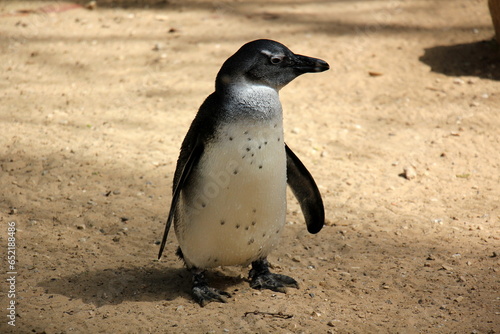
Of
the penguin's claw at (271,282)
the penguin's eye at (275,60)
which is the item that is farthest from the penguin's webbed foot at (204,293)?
the penguin's eye at (275,60)

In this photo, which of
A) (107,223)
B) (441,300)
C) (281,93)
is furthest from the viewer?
(281,93)

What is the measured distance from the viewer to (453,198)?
12.4 feet

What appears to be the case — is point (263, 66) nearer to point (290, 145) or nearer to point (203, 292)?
point (203, 292)

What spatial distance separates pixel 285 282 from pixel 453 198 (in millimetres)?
1427

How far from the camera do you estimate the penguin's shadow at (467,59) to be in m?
5.30

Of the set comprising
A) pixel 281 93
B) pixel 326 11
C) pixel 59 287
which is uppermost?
pixel 326 11

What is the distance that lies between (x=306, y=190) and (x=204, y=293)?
717 millimetres

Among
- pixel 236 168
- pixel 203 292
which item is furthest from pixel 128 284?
pixel 236 168

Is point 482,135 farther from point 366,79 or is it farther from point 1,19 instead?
point 1,19

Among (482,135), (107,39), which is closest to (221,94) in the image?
(482,135)

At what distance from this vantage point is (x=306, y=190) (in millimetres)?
3072

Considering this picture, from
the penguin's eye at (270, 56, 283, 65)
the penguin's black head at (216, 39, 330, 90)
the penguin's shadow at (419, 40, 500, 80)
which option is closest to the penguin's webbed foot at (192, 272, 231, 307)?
the penguin's black head at (216, 39, 330, 90)

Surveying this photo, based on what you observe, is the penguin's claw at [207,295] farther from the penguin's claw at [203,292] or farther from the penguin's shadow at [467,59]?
the penguin's shadow at [467,59]

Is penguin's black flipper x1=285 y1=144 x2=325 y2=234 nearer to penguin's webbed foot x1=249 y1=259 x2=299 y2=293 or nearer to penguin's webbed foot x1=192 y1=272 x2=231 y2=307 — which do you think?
penguin's webbed foot x1=249 y1=259 x2=299 y2=293
